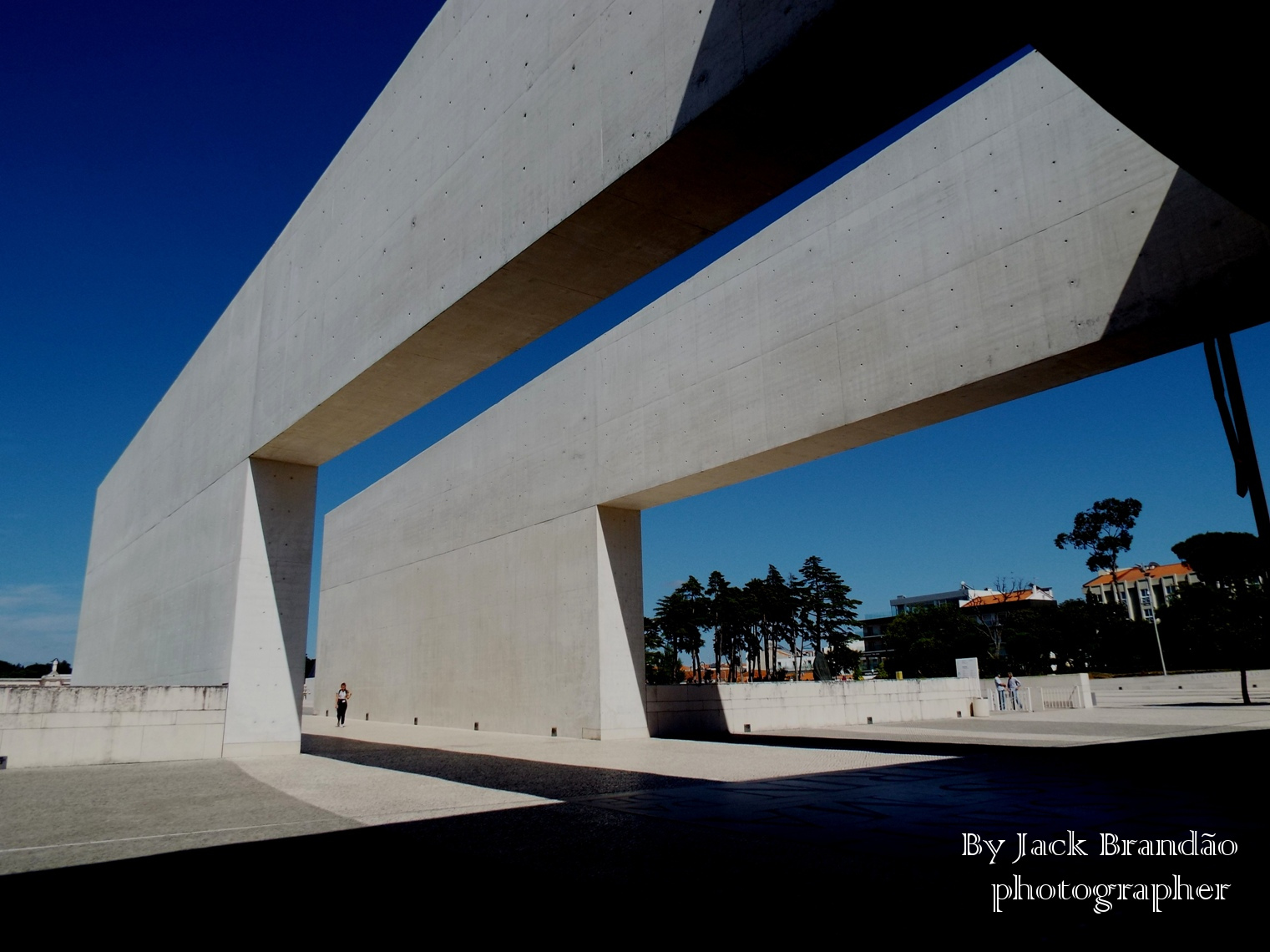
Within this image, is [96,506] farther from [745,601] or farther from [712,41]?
[745,601]

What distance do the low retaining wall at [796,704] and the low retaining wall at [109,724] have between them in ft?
27.6

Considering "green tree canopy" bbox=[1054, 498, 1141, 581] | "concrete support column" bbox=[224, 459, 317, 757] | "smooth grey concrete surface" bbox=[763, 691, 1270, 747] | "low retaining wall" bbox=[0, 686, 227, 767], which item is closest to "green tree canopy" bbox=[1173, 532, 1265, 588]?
"green tree canopy" bbox=[1054, 498, 1141, 581]

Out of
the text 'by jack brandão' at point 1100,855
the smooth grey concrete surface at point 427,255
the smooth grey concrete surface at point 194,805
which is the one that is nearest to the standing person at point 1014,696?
the smooth grey concrete surface at point 194,805

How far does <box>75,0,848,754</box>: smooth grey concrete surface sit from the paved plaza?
3587 mm

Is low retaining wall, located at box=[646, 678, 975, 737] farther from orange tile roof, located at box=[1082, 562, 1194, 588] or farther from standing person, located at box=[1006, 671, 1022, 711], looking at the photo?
orange tile roof, located at box=[1082, 562, 1194, 588]

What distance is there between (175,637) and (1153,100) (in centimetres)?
1596

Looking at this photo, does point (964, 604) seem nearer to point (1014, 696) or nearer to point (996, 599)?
point (996, 599)

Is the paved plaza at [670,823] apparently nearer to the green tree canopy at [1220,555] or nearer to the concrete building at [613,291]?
the concrete building at [613,291]

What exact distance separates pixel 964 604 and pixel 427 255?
115 m

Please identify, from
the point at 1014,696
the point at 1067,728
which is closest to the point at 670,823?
the point at 1067,728

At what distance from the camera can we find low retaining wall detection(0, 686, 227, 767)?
1082cm

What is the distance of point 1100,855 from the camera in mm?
4090

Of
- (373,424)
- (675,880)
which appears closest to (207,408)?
(373,424)

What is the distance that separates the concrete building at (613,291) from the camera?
5.55 m
